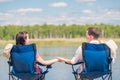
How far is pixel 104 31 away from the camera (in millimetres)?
71250

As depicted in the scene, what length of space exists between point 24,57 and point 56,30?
66.1 m

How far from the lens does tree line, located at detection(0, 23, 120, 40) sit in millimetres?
69812

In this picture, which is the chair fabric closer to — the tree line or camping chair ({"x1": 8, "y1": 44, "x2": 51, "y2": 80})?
camping chair ({"x1": 8, "y1": 44, "x2": 51, "y2": 80})

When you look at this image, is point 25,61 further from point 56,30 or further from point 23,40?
point 56,30

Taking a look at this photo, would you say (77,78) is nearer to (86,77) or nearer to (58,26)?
(86,77)

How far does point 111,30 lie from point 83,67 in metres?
67.0

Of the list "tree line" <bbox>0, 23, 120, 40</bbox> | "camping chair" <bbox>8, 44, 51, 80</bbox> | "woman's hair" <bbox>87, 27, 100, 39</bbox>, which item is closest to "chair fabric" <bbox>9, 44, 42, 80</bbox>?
"camping chair" <bbox>8, 44, 51, 80</bbox>

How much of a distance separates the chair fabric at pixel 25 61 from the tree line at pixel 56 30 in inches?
2421

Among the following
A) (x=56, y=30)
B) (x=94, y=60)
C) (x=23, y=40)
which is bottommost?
(x=56, y=30)

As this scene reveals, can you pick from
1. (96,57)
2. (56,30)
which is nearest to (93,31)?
(96,57)

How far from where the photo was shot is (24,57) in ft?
20.1

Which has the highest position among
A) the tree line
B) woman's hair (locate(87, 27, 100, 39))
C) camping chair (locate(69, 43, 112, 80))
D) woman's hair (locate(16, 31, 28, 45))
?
woman's hair (locate(87, 27, 100, 39))

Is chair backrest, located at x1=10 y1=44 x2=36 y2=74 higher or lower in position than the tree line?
higher

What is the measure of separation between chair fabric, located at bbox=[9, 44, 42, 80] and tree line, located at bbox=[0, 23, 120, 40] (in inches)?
2421
